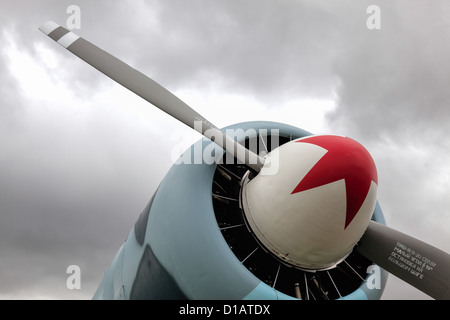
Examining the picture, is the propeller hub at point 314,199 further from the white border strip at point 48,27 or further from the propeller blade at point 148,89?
the white border strip at point 48,27

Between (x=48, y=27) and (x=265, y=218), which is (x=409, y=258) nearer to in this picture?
(x=265, y=218)

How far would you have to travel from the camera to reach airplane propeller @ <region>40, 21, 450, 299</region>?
494cm

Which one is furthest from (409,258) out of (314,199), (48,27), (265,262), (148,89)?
(48,27)

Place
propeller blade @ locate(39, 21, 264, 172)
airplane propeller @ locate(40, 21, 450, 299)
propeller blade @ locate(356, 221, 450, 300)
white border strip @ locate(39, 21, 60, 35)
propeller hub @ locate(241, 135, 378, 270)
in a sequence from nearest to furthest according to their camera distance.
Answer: propeller hub @ locate(241, 135, 378, 270), airplane propeller @ locate(40, 21, 450, 299), propeller blade @ locate(39, 21, 264, 172), propeller blade @ locate(356, 221, 450, 300), white border strip @ locate(39, 21, 60, 35)

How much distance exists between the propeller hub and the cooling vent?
42 cm

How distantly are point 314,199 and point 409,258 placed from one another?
2.44m

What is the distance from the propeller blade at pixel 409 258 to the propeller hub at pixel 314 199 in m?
1.13

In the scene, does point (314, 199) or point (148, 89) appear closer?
point (314, 199)

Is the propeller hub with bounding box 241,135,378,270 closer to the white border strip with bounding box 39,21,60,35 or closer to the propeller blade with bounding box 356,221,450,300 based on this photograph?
the propeller blade with bounding box 356,221,450,300

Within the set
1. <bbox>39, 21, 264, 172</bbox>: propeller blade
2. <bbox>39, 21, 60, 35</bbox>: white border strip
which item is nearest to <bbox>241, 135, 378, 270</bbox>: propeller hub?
<bbox>39, 21, 264, 172</bbox>: propeller blade

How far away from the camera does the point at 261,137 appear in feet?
20.4

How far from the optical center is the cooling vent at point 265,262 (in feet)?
17.6

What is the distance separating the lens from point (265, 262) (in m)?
5.34
